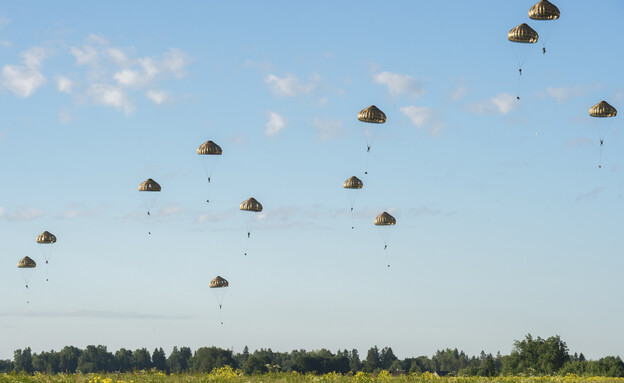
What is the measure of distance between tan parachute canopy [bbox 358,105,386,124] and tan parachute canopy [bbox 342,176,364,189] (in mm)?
10809

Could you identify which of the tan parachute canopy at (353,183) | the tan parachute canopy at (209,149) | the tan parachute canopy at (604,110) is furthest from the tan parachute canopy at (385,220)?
the tan parachute canopy at (604,110)

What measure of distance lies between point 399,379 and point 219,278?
42139 mm

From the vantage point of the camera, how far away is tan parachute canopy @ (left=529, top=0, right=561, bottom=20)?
5722 centimetres

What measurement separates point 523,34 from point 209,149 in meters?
27.1

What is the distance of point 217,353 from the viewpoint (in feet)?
631

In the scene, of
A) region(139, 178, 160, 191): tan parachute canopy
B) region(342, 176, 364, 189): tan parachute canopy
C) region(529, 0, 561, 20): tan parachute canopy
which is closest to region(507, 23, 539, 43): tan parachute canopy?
region(529, 0, 561, 20): tan parachute canopy

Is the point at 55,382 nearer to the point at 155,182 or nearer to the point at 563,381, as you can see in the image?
the point at 563,381

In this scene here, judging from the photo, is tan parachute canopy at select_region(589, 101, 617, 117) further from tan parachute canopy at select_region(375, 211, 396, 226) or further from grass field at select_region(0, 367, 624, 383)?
grass field at select_region(0, 367, 624, 383)

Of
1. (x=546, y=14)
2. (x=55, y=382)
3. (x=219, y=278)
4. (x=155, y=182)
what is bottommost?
(x=55, y=382)

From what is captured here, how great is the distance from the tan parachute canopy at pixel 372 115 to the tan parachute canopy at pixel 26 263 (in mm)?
39025

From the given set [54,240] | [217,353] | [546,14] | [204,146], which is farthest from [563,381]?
[217,353]

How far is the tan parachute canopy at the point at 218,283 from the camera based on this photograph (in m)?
78.1

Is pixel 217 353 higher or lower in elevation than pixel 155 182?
lower


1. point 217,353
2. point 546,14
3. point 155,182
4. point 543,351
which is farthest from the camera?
point 217,353
